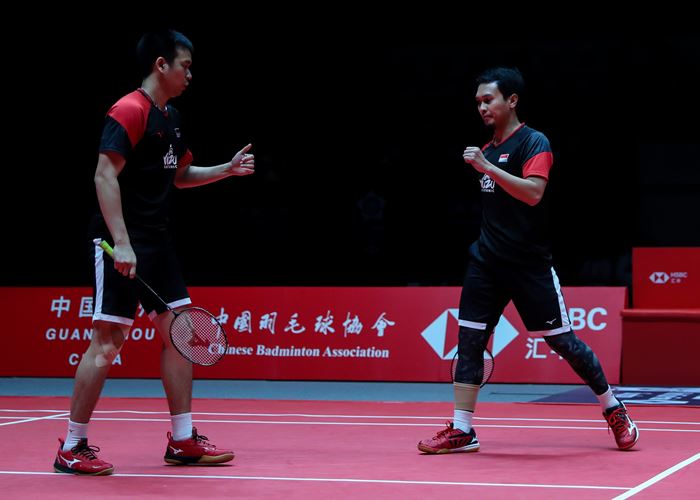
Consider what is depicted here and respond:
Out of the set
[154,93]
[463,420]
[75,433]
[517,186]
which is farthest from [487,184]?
[75,433]

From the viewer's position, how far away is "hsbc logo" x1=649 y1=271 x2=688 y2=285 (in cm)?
885

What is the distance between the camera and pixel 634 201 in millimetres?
14109

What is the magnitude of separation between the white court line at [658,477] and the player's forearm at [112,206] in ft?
6.84

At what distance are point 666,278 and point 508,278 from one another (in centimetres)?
406

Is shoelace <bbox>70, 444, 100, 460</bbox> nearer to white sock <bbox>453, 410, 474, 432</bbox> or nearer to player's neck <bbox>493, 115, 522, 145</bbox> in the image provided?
white sock <bbox>453, 410, 474, 432</bbox>

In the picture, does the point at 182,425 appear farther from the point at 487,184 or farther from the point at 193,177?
the point at 487,184

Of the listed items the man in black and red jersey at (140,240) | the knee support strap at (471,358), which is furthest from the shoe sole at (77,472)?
the knee support strap at (471,358)

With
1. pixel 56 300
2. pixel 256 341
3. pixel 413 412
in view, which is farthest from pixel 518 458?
pixel 56 300

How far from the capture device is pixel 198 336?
15.6 feet

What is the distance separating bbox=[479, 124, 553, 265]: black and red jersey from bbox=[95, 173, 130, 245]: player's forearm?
66.4 inches

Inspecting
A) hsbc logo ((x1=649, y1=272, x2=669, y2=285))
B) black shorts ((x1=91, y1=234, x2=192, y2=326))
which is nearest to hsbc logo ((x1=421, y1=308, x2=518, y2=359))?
hsbc logo ((x1=649, y1=272, x2=669, y2=285))

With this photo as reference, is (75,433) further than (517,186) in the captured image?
No

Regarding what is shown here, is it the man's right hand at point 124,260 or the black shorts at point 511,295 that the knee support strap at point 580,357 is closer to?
the black shorts at point 511,295

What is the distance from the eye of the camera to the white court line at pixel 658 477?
3920mm
